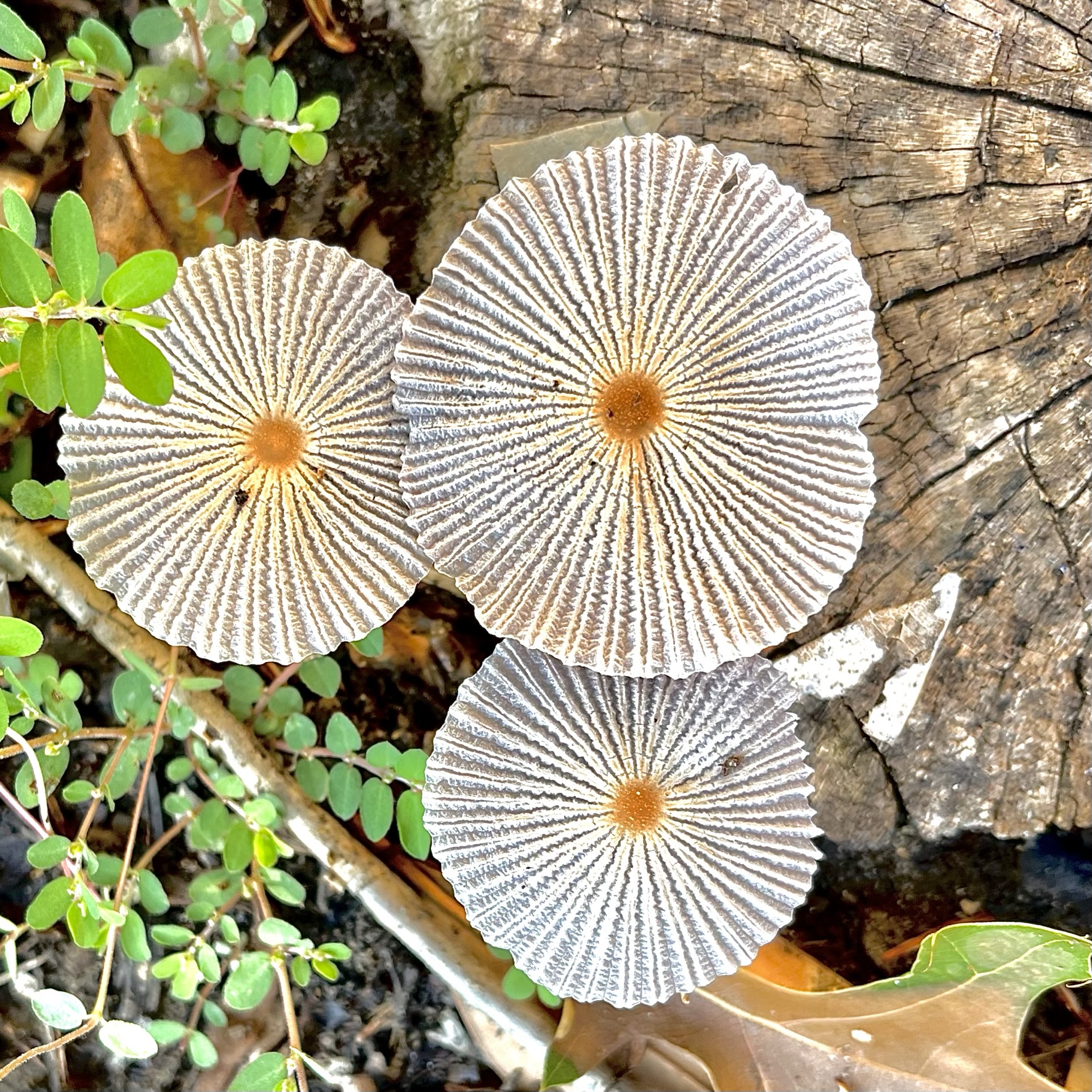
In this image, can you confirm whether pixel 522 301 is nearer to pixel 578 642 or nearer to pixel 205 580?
pixel 578 642

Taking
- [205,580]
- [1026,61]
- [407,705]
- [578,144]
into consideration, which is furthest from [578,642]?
[1026,61]

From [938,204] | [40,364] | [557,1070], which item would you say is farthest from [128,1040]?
[938,204]

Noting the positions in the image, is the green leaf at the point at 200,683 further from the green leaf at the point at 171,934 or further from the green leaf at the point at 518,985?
the green leaf at the point at 518,985

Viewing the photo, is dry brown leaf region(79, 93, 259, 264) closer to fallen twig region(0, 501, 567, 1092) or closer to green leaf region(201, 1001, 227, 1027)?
fallen twig region(0, 501, 567, 1092)

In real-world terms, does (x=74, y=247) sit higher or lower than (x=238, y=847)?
higher

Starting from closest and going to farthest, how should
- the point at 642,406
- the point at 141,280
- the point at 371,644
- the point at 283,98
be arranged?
1. the point at 141,280
2. the point at 642,406
3. the point at 283,98
4. the point at 371,644

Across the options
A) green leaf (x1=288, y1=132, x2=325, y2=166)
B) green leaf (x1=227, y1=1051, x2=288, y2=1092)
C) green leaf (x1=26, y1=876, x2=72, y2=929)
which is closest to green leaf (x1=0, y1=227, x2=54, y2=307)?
green leaf (x1=288, y1=132, x2=325, y2=166)

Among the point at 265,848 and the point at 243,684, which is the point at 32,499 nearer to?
the point at 243,684
